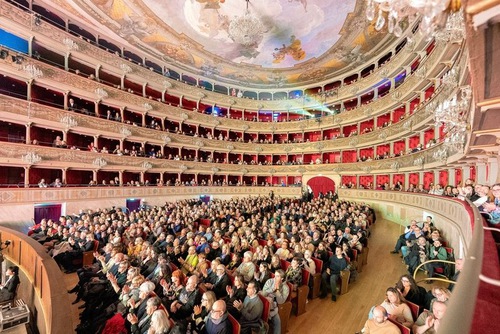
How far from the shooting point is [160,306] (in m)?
3.32

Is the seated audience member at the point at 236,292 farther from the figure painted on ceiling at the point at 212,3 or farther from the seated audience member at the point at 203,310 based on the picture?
the figure painted on ceiling at the point at 212,3

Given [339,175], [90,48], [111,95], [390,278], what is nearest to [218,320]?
[390,278]

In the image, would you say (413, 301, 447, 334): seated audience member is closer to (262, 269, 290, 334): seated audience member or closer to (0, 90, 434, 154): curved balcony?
→ (262, 269, 290, 334): seated audience member

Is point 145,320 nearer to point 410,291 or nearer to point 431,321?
point 431,321

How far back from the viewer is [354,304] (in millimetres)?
4766

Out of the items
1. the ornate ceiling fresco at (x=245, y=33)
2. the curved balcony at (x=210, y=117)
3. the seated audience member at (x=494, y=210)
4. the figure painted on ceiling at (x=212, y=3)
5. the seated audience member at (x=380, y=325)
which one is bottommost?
the seated audience member at (x=380, y=325)

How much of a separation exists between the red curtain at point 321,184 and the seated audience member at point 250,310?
714 inches

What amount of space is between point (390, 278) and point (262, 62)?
19132mm

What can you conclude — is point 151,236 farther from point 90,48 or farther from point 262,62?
point 262,62

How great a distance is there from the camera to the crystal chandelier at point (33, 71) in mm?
11062

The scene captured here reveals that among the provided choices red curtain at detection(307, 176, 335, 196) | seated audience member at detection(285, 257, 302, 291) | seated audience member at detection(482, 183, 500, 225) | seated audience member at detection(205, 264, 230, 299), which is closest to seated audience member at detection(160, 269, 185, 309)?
seated audience member at detection(205, 264, 230, 299)

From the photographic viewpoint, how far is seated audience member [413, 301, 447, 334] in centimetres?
239

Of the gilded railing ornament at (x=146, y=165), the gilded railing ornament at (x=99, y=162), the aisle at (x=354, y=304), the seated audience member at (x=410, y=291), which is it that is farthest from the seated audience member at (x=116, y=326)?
the gilded railing ornament at (x=146, y=165)

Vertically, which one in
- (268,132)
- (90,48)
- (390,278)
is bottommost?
(390,278)
